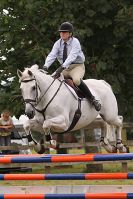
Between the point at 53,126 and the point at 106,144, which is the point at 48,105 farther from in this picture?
the point at 106,144

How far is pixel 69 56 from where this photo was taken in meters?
10.1

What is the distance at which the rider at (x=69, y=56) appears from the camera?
10117mm

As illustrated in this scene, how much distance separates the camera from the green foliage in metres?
16.3

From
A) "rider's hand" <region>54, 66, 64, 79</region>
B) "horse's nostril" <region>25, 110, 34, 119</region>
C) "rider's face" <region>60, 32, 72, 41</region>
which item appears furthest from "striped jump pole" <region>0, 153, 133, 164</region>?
"rider's face" <region>60, 32, 72, 41</region>

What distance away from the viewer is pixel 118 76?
16.8 metres

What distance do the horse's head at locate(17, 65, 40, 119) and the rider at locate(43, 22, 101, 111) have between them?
84 cm

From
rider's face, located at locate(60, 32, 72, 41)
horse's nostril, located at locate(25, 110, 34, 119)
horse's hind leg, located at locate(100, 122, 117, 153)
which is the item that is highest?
rider's face, located at locate(60, 32, 72, 41)

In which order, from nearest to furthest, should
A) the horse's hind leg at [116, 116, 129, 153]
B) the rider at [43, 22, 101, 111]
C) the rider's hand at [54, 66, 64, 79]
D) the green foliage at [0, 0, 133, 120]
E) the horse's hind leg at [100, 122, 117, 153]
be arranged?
the rider's hand at [54, 66, 64, 79] → the rider at [43, 22, 101, 111] → the horse's hind leg at [100, 122, 117, 153] → the horse's hind leg at [116, 116, 129, 153] → the green foliage at [0, 0, 133, 120]

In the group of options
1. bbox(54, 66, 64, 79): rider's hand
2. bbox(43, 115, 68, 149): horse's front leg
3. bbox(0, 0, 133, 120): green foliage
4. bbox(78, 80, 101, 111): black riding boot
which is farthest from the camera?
bbox(0, 0, 133, 120): green foliage

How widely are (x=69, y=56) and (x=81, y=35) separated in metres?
5.83

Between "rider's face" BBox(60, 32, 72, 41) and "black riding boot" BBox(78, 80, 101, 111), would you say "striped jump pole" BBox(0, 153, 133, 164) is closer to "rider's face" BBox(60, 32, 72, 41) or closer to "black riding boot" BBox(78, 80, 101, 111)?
"black riding boot" BBox(78, 80, 101, 111)

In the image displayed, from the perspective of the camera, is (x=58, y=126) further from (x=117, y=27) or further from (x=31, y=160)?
(x=117, y=27)

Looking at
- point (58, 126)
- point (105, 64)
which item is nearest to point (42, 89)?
point (58, 126)

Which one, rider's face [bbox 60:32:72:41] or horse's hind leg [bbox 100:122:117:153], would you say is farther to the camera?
horse's hind leg [bbox 100:122:117:153]
